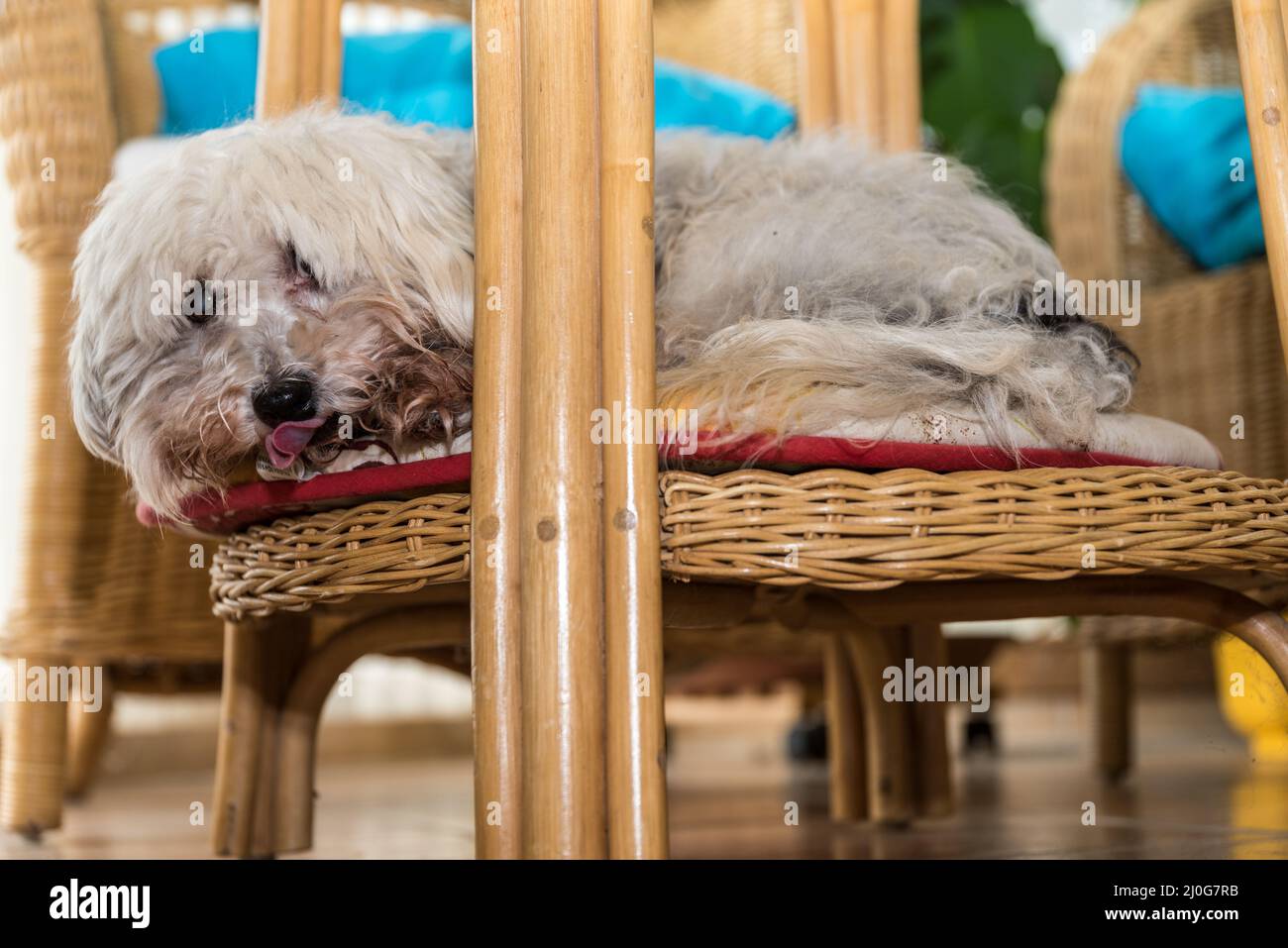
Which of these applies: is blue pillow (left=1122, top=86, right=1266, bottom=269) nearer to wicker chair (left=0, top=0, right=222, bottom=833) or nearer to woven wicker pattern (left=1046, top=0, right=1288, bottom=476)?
woven wicker pattern (left=1046, top=0, right=1288, bottom=476)

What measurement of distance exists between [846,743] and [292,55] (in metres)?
1.38

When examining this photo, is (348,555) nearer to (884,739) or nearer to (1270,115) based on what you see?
(1270,115)

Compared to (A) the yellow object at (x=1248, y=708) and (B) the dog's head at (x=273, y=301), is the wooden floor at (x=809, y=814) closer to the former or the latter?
(A) the yellow object at (x=1248, y=708)

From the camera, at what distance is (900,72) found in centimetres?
198

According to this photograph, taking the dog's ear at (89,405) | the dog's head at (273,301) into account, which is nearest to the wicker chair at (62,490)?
the dog's ear at (89,405)

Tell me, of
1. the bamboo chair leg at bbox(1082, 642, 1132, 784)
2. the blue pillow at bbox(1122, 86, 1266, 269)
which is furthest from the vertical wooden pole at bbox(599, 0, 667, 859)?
the bamboo chair leg at bbox(1082, 642, 1132, 784)

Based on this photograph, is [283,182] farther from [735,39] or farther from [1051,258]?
[735,39]

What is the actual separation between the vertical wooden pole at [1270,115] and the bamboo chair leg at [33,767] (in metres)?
1.76

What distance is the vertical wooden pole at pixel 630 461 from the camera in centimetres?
102

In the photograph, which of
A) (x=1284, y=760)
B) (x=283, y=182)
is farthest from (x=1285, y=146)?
(x=1284, y=760)

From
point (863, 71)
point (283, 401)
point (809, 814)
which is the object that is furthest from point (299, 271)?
point (809, 814)

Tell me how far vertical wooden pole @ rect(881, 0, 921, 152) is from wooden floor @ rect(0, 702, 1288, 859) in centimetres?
103

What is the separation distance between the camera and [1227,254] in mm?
2369
